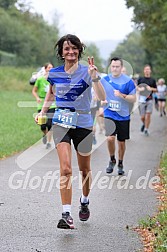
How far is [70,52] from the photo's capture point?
6949mm

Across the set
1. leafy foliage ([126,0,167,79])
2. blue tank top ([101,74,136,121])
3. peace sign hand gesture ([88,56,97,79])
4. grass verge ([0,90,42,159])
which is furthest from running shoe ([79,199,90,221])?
leafy foliage ([126,0,167,79])

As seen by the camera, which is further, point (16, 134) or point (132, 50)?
point (132, 50)

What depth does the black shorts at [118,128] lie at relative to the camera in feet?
35.9

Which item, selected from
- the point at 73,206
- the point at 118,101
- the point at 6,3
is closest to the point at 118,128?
the point at 118,101

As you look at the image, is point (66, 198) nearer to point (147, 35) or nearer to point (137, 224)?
point (137, 224)

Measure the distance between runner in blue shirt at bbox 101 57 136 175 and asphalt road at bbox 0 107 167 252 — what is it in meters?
0.67

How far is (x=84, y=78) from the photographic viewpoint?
23.0 ft

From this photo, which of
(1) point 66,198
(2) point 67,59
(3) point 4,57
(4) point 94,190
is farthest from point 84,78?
(3) point 4,57

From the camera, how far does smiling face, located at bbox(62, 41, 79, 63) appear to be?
6.95 metres

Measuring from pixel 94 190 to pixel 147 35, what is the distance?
85.5 feet

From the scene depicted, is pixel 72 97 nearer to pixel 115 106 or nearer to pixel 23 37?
pixel 115 106

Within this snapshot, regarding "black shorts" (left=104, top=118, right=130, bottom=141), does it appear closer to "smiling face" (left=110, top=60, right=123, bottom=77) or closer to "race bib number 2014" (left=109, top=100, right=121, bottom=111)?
"race bib number 2014" (left=109, top=100, right=121, bottom=111)

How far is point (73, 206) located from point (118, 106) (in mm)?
3320

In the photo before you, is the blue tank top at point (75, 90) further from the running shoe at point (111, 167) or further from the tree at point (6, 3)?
the tree at point (6, 3)
